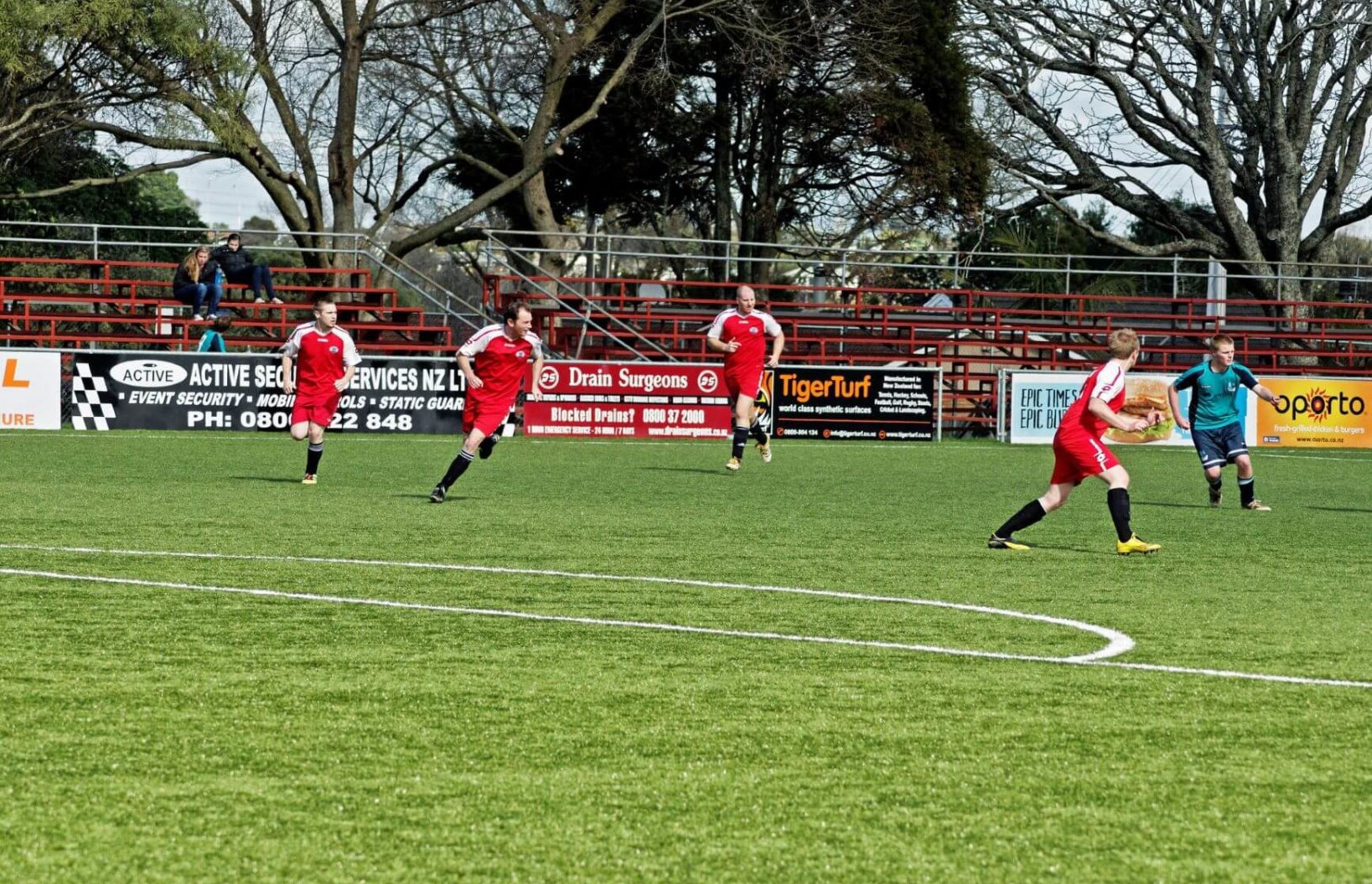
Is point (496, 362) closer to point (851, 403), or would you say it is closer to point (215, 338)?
point (851, 403)

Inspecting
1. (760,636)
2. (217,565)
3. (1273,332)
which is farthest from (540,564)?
(1273,332)

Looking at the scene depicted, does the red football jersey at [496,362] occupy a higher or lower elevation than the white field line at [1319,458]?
higher

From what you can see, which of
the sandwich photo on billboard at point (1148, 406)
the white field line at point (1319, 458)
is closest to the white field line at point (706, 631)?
the white field line at point (1319, 458)

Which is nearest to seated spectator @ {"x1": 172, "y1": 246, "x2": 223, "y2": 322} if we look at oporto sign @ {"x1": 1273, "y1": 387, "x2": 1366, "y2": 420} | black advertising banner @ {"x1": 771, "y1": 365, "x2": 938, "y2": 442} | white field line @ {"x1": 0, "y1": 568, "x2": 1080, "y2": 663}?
black advertising banner @ {"x1": 771, "y1": 365, "x2": 938, "y2": 442}

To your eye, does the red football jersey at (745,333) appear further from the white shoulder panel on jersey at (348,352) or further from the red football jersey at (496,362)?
the red football jersey at (496,362)

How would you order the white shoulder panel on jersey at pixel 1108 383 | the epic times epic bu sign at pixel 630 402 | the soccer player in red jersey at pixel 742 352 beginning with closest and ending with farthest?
the white shoulder panel on jersey at pixel 1108 383 < the soccer player in red jersey at pixel 742 352 < the epic times epic bu sign at pixel 630 402

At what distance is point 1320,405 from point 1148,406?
3.71m

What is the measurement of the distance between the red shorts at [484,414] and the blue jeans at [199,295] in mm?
16661

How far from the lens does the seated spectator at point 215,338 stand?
A: 29.0 meters

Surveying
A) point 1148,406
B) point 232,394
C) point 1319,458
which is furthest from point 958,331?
point 232,394

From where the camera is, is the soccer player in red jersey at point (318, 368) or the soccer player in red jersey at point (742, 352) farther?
the soccer player in red jersey at point (742, 352)

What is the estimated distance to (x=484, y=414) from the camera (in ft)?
51.5

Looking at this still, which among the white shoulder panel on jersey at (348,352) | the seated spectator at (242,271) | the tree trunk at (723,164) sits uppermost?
the tree trunk at (723,164)

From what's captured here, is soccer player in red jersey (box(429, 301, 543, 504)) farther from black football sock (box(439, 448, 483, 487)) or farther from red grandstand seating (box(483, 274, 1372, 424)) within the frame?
red grandstand seating (box(483, 274, 1372, 424))
